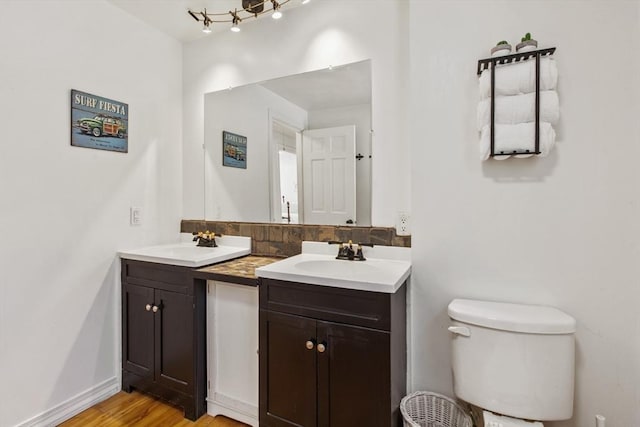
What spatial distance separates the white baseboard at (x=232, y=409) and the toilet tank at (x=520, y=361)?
1099 mm

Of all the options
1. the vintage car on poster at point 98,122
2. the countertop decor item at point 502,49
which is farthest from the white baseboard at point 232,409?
the countertop decor item at point 502,49

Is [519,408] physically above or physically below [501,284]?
below

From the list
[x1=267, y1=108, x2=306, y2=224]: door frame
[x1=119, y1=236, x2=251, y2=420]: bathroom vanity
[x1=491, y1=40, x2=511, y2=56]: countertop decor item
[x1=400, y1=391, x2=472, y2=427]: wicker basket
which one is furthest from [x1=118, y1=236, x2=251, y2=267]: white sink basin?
[x1=491, y1=40, x2=511, y2=56]: countertop decor item

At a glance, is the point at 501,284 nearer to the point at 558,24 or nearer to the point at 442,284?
the point at 442,284

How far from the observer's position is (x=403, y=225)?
1710mm

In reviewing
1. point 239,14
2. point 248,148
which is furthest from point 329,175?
point 239,14

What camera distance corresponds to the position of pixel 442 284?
1.52 metres

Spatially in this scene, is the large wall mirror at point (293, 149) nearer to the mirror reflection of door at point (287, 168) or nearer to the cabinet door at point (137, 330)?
the mirror reflection of door at point (287, 168)

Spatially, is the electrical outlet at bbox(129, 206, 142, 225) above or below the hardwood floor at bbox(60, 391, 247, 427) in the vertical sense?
above

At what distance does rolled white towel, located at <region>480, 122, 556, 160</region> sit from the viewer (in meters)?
1.26

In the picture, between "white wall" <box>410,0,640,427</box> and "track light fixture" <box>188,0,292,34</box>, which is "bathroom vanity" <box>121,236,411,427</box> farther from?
"track light fixture" <box>188,0,292,34</box>

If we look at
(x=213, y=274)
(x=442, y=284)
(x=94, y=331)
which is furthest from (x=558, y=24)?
(x=94, y=331)

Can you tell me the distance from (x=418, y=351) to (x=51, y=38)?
259cm

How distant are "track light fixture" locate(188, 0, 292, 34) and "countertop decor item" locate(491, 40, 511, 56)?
115 cm
